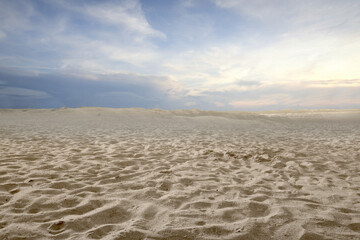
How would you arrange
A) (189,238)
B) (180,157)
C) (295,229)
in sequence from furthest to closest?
(180,157)
(295,229)
(189,238)

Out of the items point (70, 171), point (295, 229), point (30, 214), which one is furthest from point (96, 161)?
point (295, 229)

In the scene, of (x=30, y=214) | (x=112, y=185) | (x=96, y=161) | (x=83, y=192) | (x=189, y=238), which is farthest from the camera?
(x=96, y=161)

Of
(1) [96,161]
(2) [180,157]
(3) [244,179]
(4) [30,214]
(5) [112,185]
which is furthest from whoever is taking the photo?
(2) [180,157]

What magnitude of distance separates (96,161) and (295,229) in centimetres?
432

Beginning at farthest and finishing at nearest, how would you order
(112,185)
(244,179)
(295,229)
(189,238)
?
(244,179) < (112,185) < (295,229) < (189,238)

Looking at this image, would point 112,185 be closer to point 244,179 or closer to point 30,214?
point 30,214

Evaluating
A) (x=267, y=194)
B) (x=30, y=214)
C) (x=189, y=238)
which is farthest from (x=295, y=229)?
(x=30, y=214)

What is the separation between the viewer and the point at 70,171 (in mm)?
4445

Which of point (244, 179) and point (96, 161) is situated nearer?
point (244, 179)

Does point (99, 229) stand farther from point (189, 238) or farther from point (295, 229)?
point (295, 229)

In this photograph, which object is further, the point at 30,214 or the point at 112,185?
the point at 112,185

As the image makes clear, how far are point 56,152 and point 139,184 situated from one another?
3.68 m

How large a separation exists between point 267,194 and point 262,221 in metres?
0.91

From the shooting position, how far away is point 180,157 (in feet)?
19.4
